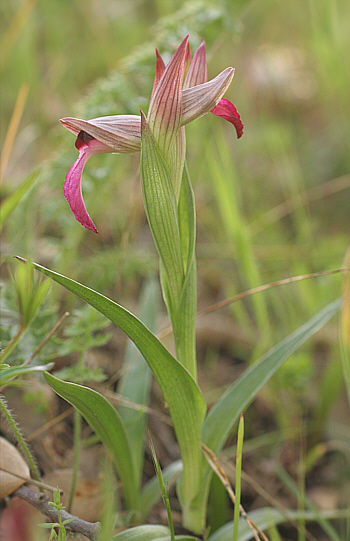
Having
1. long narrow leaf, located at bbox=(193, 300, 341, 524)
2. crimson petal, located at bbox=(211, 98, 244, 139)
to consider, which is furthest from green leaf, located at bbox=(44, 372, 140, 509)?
crimson petal, located at bbox=(211, 98, 244, 139)

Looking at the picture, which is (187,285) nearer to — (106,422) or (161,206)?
(161,206)

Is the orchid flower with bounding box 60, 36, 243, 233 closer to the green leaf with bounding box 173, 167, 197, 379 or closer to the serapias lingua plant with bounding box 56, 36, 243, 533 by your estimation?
the serapias lingua plant with bounding box 56, 36, 243, 533

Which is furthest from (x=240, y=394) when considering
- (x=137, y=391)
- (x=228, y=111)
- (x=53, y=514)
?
(x=228, y=111)

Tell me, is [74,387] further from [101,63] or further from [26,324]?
[101,63]

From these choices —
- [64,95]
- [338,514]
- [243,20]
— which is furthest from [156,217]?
[243,20]

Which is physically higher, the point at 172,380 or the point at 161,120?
the point at 161,120
